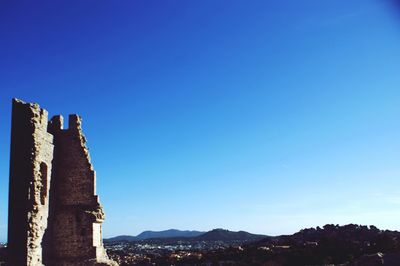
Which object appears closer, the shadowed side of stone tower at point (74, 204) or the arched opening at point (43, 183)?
the arched opening at point (43, 183)

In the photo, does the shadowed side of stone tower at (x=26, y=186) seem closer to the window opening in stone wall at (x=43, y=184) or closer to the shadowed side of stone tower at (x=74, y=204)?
the window opening in stone wall at (x=43, y=184)

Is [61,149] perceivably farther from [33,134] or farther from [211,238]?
[211,238]

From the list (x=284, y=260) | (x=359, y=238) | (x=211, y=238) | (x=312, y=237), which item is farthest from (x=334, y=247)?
(x=211, y=238)

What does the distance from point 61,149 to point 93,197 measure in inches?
75.8

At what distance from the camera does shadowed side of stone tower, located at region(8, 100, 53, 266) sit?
40.3 ft

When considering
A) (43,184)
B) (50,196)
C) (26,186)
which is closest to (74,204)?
(50,196)

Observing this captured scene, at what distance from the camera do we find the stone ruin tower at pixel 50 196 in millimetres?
12469

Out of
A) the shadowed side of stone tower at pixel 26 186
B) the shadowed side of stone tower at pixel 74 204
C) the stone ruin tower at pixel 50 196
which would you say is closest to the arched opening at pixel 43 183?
the stone ruin tower at pixel 50 196

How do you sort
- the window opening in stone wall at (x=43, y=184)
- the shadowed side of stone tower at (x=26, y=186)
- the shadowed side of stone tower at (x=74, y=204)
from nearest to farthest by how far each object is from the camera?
the shadowed side of stone tower at (x=26, y=186)
the window opening in stone wall at (x=43, y=184)
the shadowed side of stone tower at (x=74, y=204)

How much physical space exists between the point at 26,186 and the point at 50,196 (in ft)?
6.71

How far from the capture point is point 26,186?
498 inches

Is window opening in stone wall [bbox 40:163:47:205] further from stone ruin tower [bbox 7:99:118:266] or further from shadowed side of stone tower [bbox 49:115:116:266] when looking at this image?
shadowed side of stone tower [bbox 49:115:116:266]

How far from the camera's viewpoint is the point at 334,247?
37.2m

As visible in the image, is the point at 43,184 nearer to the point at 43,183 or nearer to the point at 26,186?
the point at 43,183
